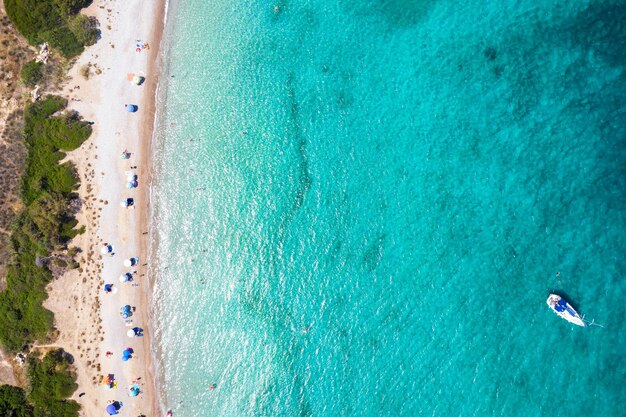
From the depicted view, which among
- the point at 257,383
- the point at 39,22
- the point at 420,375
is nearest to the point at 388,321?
the point at 420,375

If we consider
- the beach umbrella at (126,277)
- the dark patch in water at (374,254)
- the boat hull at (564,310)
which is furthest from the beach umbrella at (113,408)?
the boat hull at (564,310)

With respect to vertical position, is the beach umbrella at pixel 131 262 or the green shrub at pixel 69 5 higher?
the green shrub at pixel 69 5

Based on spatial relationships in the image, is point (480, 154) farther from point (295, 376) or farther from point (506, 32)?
point (295, 376)

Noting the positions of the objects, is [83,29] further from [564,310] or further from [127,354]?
[564,310]

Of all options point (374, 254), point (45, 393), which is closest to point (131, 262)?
point (45, 393)

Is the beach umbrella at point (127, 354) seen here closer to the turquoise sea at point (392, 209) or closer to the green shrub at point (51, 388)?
the turquoise sea at point (392, 209)

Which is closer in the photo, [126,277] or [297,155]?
[126,277]

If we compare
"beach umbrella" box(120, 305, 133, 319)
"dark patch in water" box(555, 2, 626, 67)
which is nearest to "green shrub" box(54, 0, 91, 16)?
"beach umbrella" box(120, 305, 133, 319)
